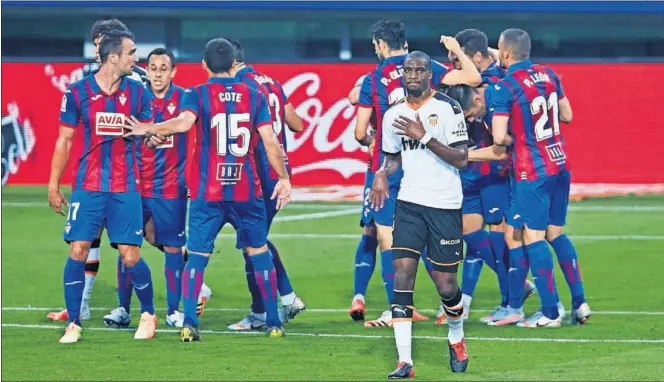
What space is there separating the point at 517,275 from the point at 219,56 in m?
3.01

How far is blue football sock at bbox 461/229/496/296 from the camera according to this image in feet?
39.3

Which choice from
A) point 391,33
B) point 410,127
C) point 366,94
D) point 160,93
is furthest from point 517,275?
point 160,93

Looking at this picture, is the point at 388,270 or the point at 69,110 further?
the point at 388,270

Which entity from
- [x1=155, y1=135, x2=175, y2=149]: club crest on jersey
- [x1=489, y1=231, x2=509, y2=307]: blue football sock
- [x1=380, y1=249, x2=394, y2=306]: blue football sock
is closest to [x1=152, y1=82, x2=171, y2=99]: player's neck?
[x1=155, y1=135, x2=175, y2=149]: club crest on jersey

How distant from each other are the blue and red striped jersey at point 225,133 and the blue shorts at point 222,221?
0.23 feet

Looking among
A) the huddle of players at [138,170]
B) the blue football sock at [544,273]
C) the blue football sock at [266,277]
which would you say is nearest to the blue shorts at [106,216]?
the huddle of players at [138,170]

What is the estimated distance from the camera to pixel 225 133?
10.4m

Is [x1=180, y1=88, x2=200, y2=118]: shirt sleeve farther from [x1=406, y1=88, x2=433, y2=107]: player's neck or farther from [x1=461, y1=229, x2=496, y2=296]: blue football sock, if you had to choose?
[x1=461, y1=229, x2=496, y2=296]: blue football sock

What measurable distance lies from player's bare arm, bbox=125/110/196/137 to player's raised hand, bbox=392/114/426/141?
6.05ft

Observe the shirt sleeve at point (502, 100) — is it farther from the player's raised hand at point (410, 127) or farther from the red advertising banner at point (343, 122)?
the red advertising banner at point (343, 122)

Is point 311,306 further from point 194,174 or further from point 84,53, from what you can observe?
point 84,53

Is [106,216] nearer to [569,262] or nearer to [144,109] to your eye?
[144,109]

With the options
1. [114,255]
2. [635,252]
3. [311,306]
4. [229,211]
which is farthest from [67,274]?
[635,252]

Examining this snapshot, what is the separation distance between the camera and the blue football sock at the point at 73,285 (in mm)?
10438
